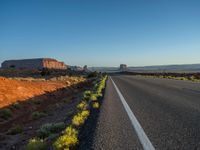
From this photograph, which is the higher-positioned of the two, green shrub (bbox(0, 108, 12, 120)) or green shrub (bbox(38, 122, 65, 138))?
green shrub (bbox(38, 122, 65, 138))

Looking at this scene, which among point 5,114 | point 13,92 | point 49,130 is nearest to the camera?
point 49,130

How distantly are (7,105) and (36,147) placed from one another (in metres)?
14.8

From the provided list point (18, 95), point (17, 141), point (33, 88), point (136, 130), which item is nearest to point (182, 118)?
point (136, 130)

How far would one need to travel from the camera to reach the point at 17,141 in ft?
34.8

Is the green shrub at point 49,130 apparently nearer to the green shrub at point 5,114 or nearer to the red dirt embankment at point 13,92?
the green shrub at point 5,114

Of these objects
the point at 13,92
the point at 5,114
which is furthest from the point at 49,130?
the point at 13,92

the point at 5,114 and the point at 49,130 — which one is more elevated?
the point at 49,130

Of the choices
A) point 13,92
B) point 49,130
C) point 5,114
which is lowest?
point 5,114

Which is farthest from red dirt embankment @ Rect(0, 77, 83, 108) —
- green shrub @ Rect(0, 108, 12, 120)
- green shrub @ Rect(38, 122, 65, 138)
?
green shrub @ Rect(38, 122, 65, 138)

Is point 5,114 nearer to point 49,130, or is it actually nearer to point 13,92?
point 13,92

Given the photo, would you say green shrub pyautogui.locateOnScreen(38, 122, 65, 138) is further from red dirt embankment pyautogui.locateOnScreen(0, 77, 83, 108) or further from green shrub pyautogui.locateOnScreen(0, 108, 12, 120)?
red dirt embankment pyautogui.locateOnScreen(0, 77, 83, 108)

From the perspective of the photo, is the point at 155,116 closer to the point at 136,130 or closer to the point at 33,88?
the point at 136,130

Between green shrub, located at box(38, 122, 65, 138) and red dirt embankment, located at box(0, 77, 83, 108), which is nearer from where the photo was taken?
green shrub, located at box(38, 122, 65, 138)

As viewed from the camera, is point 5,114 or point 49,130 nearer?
point 49,130
